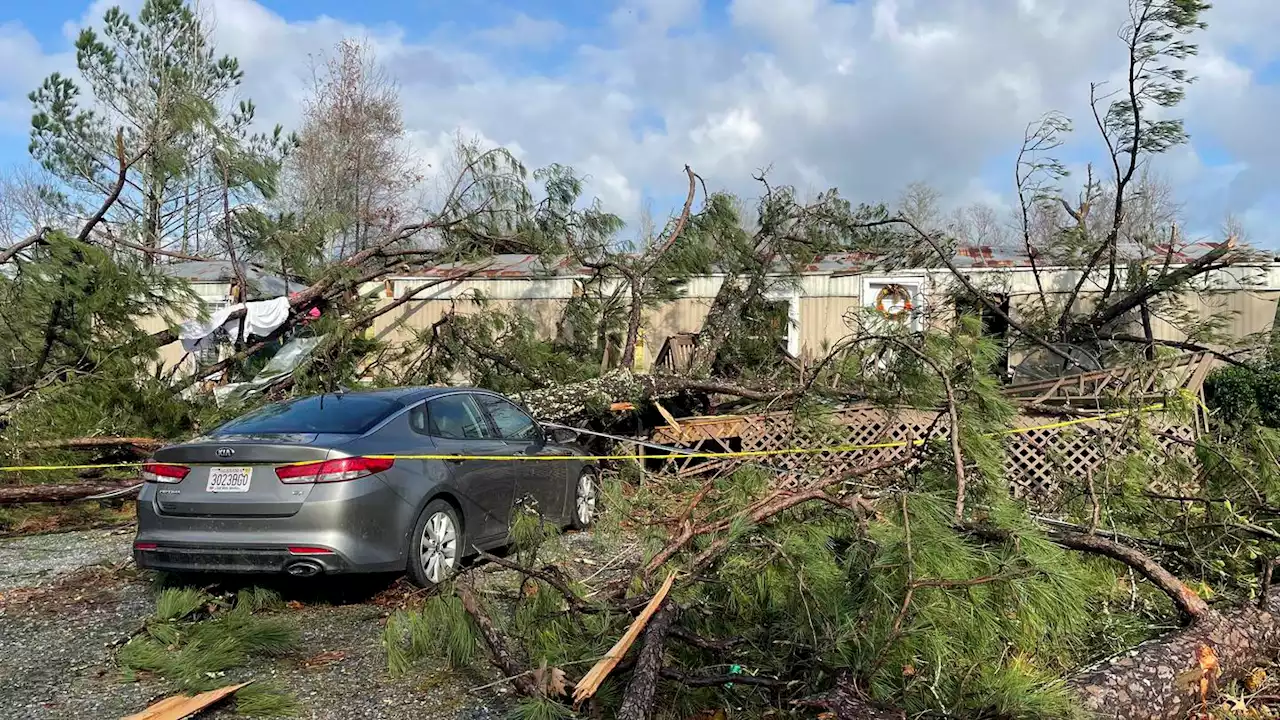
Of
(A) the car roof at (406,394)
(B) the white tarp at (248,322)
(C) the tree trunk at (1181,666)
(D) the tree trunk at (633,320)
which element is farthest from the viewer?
(D) the tree trunk at (633,320)

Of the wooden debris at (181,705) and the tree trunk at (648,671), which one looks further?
the wooden debris at (181,705)

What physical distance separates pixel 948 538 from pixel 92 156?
18790mm

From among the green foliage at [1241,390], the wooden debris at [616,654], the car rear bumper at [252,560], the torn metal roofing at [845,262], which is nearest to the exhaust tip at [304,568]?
the car rear bumper at [252,560]

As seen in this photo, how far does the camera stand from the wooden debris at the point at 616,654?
282cm

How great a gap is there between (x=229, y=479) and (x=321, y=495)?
54 cm

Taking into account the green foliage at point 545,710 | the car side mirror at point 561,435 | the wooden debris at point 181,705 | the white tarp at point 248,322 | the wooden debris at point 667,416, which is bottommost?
the wooden debris at point 181,705

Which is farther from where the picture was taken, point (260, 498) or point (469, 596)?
point (260, 498)

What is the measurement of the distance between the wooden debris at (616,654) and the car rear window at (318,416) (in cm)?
251

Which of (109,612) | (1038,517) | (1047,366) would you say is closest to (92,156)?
(109,612)

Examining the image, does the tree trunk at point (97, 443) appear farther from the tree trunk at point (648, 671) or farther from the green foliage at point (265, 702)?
the tree trunk at point (648, 671)

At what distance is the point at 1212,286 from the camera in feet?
35.6

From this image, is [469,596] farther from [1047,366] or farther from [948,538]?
[1047,366]

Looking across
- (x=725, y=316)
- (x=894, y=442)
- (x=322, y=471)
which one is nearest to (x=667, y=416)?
(x=725, y=316)

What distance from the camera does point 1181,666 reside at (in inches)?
134
